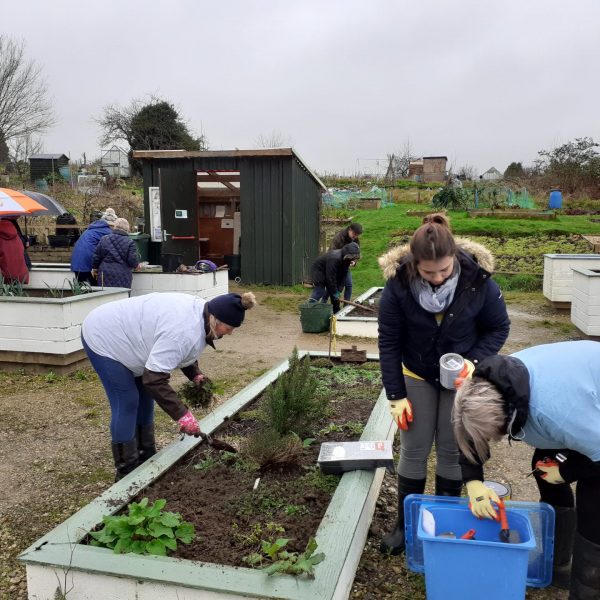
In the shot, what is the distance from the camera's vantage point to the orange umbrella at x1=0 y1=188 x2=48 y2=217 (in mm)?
6518

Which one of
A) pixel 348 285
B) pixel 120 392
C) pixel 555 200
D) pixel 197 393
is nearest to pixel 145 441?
pixel 197 393

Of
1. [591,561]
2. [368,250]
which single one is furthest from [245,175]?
[591,561]

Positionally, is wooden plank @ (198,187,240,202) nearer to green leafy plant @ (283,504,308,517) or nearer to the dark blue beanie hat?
the dark blue beanie hat

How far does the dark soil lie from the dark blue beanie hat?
2.83ft

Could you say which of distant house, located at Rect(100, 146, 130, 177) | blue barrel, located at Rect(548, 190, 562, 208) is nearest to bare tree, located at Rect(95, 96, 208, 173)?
distant house, located at Rect(100, 146, 130, 177)

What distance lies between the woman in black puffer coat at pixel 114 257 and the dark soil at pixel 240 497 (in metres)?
3.87

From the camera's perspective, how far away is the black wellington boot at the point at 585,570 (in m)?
2.23

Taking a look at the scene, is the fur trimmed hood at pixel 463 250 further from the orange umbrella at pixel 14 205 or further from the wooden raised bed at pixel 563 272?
the wooden raised bed at pixel 563 272

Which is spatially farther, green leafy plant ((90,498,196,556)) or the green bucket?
the green bucket

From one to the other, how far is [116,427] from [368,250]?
1441 centimetres

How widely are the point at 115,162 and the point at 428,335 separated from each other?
3187cm

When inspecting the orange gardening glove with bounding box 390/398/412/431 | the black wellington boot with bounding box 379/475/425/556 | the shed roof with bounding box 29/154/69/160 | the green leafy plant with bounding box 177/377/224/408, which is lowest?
the black wellington boot with bounding box 379/475/425/556

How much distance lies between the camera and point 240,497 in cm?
296

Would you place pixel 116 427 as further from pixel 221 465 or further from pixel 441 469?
pixel 441 469
